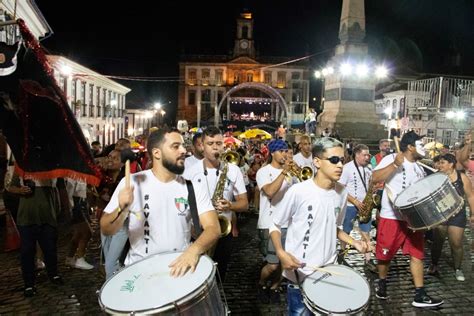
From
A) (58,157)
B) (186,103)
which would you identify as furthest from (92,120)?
(186,103)

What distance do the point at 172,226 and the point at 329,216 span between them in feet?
4.96

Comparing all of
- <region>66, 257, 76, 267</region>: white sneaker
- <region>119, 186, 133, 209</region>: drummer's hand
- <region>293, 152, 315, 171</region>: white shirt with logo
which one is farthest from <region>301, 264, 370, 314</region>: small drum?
<region>66, 257, 76, 267</region>: white sneaker

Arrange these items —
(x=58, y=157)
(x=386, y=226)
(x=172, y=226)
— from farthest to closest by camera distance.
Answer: (x=386, y=226) → (x=58, y=157) → (x=172, y=226)

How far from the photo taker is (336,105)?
67.9 ft

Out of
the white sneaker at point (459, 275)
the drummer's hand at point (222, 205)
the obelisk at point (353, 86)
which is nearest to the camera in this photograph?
the drummer's hand at point (222, 205)

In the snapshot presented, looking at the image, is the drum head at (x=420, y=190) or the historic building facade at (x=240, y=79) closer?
the drum head at (x=420, y=190)

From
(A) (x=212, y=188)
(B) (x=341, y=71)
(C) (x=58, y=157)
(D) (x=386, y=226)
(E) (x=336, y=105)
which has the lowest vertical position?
(D) (x=386, y=226)

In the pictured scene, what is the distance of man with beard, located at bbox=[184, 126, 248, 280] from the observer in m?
5.49

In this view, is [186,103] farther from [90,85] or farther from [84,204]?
[84,204]

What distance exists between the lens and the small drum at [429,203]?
5.22 meters

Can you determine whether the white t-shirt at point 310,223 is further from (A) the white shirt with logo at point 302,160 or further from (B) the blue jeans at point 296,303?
(A) the white shirt with logo at point 302,160

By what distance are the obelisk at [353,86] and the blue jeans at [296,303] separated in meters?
16.5

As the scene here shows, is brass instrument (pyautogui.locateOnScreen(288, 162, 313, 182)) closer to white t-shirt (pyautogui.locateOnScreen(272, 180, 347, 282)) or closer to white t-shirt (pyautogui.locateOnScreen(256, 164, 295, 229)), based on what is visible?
white t-shirt (pyautogui.locateOnScreen(256, 164, 295, 229))

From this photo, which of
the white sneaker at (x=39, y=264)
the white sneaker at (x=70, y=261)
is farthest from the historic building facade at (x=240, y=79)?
the white sneaker at (x=39, y=264)
